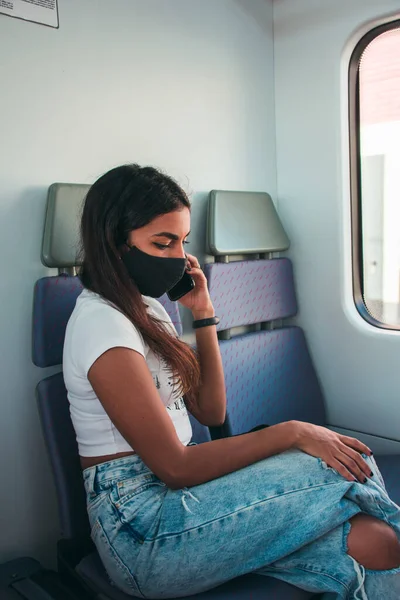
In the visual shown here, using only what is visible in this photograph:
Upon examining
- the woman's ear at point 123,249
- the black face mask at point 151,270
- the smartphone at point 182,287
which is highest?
the woman's ear at point 123,249

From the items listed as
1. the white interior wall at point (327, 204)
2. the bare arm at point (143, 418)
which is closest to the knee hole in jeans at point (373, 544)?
the bare arm at point (143, 418)

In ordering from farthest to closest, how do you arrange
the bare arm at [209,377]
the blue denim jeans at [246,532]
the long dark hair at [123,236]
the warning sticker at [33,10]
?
the bare arm at [209,377], the warning sticker at [33,10], the long dark hair at [123,236], the blue denim jeans at [246,532]

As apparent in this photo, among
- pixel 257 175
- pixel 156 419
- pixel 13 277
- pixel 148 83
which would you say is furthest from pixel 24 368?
pixel 257 175

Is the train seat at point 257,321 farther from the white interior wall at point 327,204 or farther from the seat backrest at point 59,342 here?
the seat backrest at point 59,342

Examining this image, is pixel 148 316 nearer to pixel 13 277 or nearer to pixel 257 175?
pixel 13 277

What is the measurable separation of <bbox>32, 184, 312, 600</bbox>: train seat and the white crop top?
6.0 inches

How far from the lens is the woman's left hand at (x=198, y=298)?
82.7 inches

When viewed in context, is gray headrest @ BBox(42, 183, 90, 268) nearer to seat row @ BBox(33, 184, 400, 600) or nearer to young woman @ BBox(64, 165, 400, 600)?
seat row @ BBox(33, 184, 400, 600)

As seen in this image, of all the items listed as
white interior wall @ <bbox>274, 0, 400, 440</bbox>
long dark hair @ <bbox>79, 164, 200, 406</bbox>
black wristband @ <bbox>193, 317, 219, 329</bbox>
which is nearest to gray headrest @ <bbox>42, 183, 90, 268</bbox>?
long dark hair @ <bbox>79, 164, 200, 406</bbox>

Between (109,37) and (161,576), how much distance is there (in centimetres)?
184

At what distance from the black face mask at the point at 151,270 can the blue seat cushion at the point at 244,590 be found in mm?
814

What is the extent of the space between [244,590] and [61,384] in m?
0.80

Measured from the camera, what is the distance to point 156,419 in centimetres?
147

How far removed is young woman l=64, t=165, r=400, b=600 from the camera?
1.43 metres
